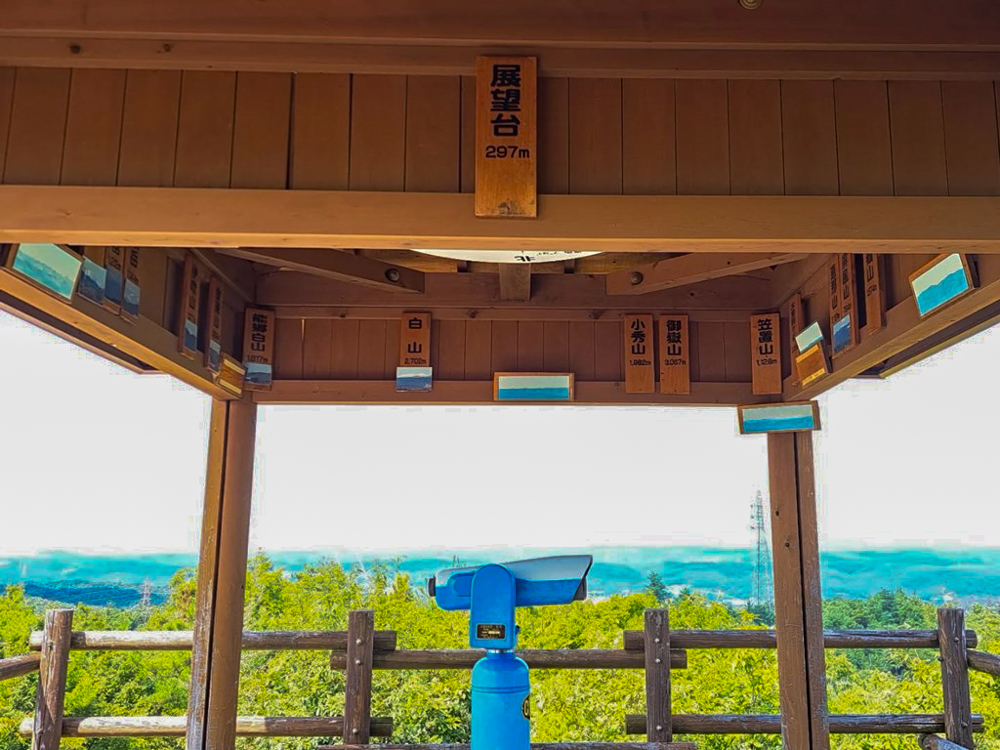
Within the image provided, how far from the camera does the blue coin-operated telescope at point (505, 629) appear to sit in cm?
259

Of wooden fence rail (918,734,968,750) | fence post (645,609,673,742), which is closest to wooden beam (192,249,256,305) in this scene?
fence post (645,609,673,742)

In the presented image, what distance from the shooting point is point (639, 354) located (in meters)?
4.10

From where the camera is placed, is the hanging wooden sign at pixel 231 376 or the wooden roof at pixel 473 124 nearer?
the wooden roof at pixel 473 124

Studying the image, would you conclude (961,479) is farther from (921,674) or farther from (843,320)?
(843,320)

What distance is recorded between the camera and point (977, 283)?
7.43ft

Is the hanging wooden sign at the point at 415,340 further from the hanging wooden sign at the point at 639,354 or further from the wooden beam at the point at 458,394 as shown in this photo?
the hanging wooden sign at the point at 639,354

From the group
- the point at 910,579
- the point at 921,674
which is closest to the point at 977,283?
the point at 921,674

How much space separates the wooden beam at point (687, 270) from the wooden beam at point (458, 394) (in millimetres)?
529

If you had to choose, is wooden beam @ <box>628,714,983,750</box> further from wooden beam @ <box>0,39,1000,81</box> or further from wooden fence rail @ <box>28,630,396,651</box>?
wooden beam @ <box>0,39,1000,81</box>

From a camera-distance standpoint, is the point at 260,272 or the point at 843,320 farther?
the point at 260,272

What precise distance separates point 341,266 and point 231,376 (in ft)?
2.57

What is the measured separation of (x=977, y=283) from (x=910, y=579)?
35.9 ft

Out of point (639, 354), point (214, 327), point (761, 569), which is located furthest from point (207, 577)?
point (761, 569)

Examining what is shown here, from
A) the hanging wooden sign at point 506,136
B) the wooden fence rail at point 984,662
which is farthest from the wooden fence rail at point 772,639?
the hanging wooden sign at point 506,136
